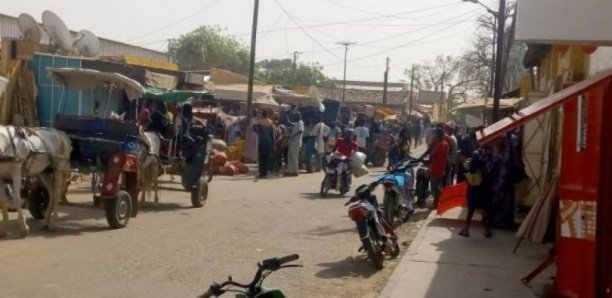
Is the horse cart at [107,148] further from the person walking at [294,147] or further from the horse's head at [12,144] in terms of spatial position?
the person walking at [294,147]

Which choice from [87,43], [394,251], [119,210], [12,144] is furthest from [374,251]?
[87,43]

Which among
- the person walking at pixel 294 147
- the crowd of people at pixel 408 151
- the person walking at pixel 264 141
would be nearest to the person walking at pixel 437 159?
the crowd of people at pixel 408 151

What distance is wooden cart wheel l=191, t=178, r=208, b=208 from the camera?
13.9 meters

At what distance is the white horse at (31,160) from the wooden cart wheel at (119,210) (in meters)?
0.74

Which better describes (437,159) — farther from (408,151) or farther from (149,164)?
(149,164)

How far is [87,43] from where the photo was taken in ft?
67.1

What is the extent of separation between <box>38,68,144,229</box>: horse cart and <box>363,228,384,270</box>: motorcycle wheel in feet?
12.8

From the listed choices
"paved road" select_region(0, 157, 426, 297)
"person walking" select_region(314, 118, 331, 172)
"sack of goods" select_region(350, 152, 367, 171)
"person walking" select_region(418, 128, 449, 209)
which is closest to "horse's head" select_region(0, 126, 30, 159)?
"paved road" select_region(0, 157, 426, 297)

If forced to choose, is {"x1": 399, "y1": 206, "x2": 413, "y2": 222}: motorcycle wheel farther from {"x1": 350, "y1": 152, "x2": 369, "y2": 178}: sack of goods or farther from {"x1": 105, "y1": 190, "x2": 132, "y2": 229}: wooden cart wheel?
{"x1": 105, "y1": 190, "x2": 132, "y2": 229}: wooden cart wheel

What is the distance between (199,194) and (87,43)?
27.7 feet

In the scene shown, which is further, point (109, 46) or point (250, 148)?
point (109, 46)

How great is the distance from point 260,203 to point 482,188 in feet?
17.2

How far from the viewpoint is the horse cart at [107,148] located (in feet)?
35.6

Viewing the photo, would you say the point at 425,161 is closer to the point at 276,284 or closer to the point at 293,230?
the point at 293,230
